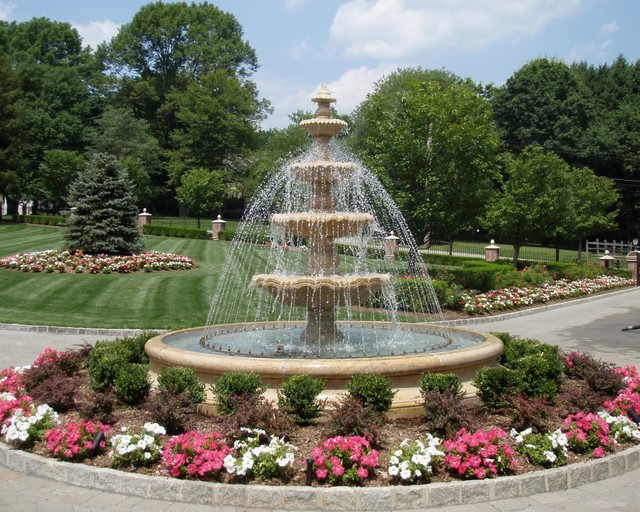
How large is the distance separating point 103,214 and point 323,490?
23.6 m

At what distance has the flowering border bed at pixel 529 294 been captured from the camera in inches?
877

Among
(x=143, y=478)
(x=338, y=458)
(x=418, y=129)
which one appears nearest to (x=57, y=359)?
(x=143, y=478)

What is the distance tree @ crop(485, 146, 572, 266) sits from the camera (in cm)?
3425

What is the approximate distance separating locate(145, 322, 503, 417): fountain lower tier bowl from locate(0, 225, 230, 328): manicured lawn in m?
6.35

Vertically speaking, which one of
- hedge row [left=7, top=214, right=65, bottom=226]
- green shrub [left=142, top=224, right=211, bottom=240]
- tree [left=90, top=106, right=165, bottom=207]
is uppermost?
tree [left=90, top=106, right=165, bottom=207]

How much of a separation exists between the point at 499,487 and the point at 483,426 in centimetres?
152

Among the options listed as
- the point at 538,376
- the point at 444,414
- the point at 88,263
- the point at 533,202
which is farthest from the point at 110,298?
the point at 533,202

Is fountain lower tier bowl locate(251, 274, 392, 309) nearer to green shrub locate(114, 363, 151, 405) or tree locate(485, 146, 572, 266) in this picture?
green shrub locate(114, 363, 151, 405)

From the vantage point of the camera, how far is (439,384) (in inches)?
313

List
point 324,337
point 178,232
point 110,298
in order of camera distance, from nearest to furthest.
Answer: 1. point 324,337
2. point 110,298
3. point 178,232

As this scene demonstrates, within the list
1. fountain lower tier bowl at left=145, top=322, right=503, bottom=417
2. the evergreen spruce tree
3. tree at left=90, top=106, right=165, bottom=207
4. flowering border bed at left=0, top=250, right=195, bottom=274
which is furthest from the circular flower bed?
tree at left=90, top=106, right=165, bottom=207

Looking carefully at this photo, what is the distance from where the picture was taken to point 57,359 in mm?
10109

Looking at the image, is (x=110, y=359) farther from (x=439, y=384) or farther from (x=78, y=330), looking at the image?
(x=78, y=330)

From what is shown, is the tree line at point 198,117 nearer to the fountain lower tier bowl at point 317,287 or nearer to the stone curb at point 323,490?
the fountain lower tier bowl at point 317,287
